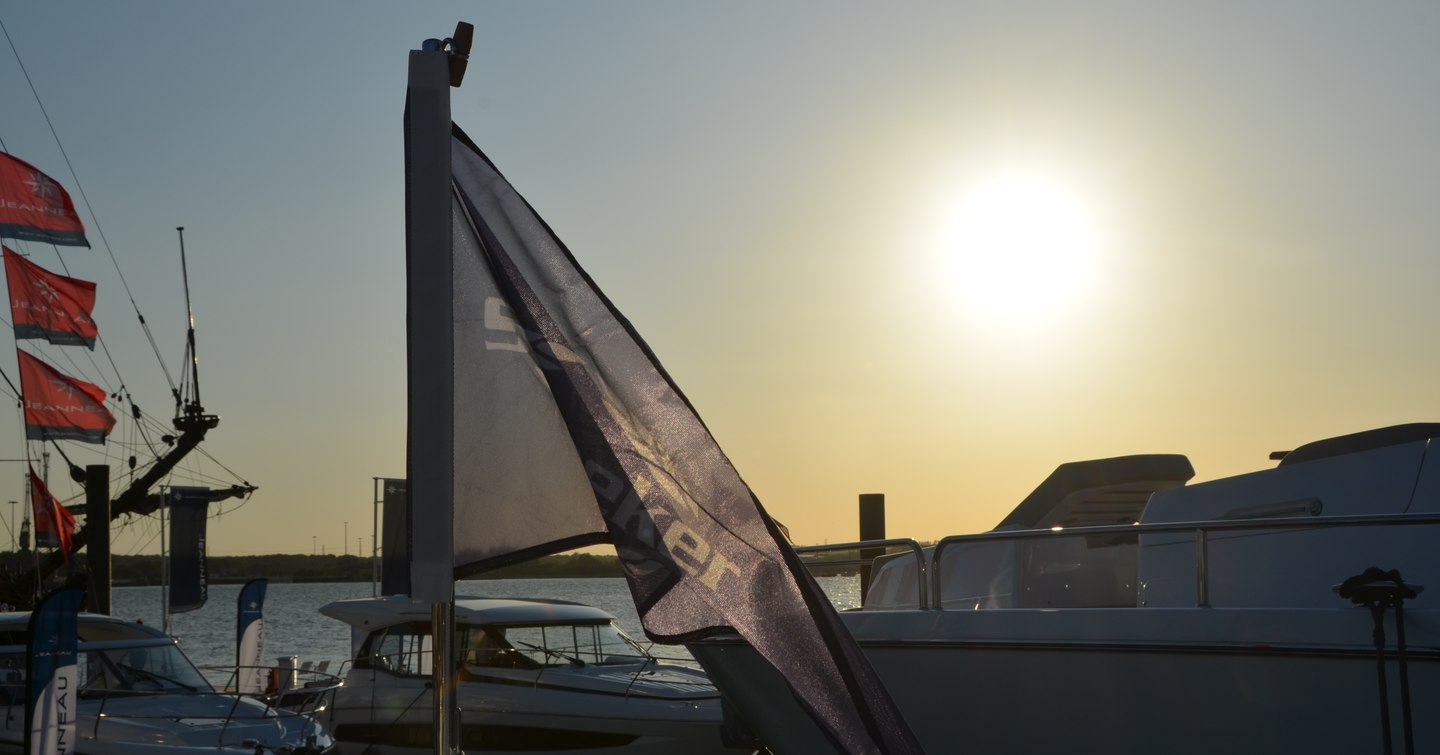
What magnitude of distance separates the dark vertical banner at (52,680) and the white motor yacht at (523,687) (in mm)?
3229

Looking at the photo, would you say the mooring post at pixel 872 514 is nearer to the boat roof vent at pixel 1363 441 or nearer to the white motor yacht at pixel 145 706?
the white motor yacht at pixel 145 706

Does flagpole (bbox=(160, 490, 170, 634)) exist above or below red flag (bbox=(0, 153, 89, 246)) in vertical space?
below

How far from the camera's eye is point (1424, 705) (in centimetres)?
606

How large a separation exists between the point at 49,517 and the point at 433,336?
126 feet

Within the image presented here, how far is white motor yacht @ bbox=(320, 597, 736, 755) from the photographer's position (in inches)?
493

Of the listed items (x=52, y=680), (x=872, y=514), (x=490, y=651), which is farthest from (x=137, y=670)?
(x=872, y=514)

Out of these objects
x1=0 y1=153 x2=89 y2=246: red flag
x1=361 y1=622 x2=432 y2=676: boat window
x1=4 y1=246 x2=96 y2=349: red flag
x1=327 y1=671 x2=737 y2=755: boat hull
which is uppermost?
x1=0 y1=153 x2=89 y2=246: red flag

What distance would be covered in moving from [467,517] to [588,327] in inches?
27.0

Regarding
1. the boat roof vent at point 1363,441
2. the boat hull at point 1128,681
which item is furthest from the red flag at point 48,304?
the boat roof vent at point 1363,441

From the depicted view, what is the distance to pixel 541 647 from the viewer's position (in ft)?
44.7

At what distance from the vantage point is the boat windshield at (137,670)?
12.1 m

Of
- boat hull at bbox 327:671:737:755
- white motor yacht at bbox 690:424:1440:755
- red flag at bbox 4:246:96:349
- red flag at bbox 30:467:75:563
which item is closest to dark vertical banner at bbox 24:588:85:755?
boat hull at bbox 327:671:737:755

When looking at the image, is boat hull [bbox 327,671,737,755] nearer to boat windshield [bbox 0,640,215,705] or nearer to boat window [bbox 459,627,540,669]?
boat window [bbox 459,627,540,669]

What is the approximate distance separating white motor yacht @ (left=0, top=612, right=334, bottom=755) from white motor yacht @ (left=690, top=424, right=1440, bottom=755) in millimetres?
6162
